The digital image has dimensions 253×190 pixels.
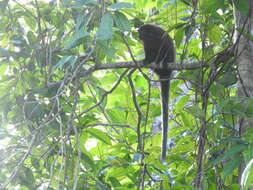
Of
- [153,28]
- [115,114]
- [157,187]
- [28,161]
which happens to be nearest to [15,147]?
[28,161]

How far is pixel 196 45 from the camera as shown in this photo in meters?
2.93

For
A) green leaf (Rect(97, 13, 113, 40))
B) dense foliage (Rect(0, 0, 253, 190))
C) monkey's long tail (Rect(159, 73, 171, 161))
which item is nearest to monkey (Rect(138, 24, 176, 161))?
monkey's long tail (Rect(159, 73, 171, 161))

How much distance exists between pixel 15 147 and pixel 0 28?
0.98m

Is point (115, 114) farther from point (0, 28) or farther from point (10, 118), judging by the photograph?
point (0, 28)

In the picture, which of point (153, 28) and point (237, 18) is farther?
point (153, 28)

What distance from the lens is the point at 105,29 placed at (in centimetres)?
148

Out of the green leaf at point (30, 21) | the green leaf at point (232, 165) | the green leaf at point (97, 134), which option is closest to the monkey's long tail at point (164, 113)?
the green leaf at point (97, 134)

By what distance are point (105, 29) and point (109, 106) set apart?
157 cm

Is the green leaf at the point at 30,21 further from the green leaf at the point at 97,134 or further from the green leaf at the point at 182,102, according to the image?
the green leaf at the point at 182,102

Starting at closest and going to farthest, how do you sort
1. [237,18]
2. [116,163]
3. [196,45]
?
[237,18]
[116,163]
[196,45]

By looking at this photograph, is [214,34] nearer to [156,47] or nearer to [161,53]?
[161,53]

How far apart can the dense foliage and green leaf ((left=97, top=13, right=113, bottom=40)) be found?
0.25 metres

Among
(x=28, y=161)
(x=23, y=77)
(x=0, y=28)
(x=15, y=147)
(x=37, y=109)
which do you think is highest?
(x=0, y=28)

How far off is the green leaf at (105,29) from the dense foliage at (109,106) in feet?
0.81
